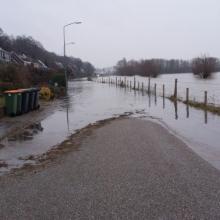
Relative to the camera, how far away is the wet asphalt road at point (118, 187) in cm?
521

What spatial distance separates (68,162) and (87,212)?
344 centimetres

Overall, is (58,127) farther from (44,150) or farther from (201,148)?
(201,148)

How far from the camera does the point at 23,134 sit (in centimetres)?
1320

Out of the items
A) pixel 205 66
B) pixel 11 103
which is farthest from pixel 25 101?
pixel 205 66

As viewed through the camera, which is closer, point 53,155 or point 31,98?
point 53,155

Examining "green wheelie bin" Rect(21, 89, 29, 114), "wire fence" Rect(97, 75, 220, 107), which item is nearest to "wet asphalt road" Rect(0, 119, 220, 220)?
"green wheelie bin" Rect(21, 89, 29, 114)

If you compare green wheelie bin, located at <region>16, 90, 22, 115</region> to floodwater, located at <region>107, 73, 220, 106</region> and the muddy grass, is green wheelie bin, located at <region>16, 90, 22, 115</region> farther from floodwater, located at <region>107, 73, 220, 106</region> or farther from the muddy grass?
floodwater, located at <region>107, 73, 220, 106</region>

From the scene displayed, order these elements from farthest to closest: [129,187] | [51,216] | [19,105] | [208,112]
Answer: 1. [208,112]
2. [19,105]
3. [129,187]
4. [51,216]

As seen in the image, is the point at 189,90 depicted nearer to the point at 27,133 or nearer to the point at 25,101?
the point at 25,101

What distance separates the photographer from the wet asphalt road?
5.21 m

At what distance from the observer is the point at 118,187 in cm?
638

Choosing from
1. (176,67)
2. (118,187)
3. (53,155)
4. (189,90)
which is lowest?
→ (189,90)

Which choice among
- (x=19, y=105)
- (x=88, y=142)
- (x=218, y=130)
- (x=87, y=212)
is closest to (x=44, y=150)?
(x=88, y=142)

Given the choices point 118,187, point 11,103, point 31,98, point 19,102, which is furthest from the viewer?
point 31,98
